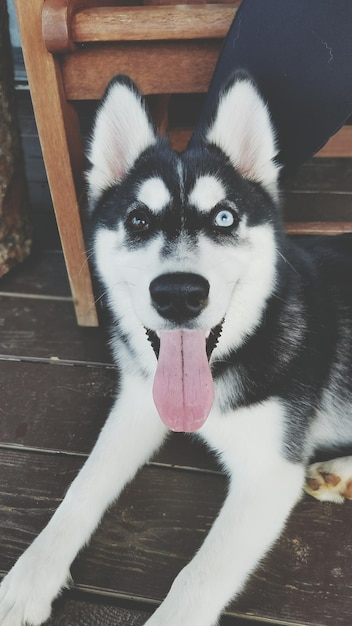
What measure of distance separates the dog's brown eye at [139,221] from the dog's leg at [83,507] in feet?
1.43

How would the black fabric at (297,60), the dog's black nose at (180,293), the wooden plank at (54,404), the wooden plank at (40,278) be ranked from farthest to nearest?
the wooden plank at (40,278), the wooden plank at (54,404), the black fabric at (297,60), the dog's black nose at (180,293)

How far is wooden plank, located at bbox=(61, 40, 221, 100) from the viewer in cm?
170

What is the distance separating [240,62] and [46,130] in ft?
2.03

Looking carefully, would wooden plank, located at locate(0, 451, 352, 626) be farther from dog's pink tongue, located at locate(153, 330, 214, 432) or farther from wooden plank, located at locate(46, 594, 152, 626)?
dog's pink tongue, located at locate(153, 330, 214, 432)

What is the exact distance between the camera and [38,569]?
4.21 ft

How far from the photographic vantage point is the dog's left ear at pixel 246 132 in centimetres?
131

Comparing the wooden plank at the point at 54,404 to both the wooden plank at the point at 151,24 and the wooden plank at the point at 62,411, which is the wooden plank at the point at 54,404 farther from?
the wooden plank at the point at 151,24

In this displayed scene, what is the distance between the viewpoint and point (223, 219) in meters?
1.32

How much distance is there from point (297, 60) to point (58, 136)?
2.42 feet

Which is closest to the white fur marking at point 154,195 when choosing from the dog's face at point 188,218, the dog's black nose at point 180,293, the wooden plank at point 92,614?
the dog's face at point 188,218

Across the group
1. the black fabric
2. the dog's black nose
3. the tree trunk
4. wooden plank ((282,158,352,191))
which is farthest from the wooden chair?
wooden plank ((282,158,352,191))

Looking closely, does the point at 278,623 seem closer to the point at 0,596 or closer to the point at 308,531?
the point at 308,531

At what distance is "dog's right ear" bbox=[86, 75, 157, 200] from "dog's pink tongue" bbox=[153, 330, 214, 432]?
0.47m

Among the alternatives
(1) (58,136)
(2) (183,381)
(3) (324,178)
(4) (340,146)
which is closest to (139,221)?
(2) (183,381)
